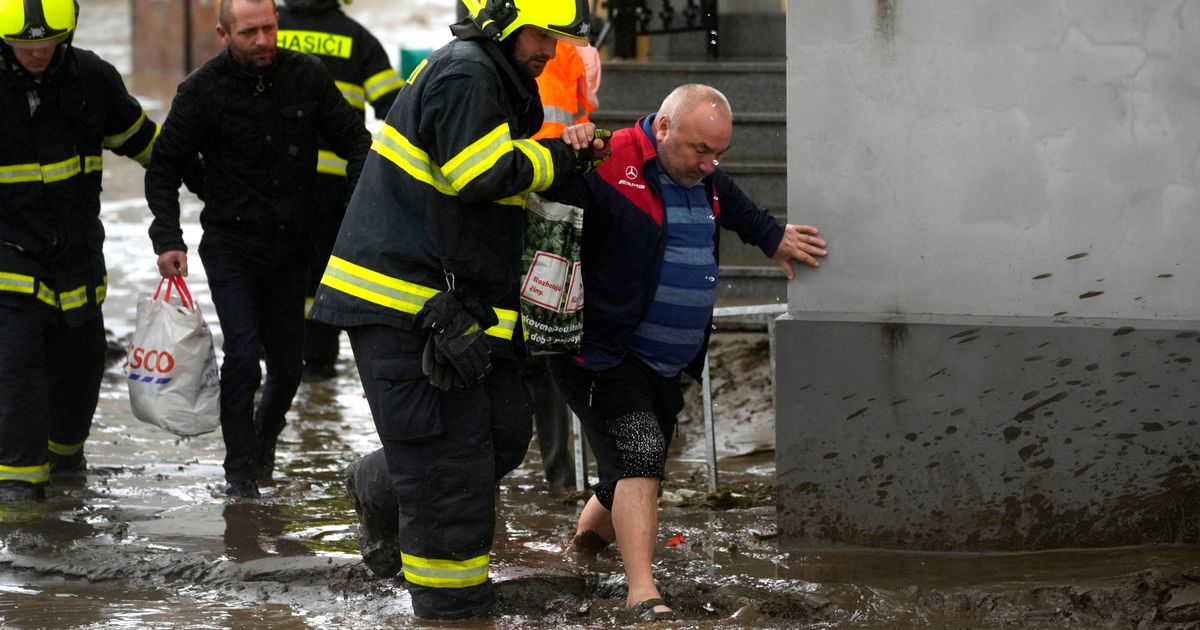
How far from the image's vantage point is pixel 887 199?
4887mm

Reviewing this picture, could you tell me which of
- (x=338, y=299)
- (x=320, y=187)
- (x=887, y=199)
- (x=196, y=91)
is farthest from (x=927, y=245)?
(x=320, y=187)

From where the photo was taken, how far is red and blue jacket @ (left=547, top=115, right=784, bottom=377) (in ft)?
15.1

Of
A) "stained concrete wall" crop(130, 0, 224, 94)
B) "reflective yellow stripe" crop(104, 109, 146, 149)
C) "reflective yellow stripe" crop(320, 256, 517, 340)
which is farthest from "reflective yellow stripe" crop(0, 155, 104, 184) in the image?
"stained concrete wall" crop(130, 0, 224, 94)

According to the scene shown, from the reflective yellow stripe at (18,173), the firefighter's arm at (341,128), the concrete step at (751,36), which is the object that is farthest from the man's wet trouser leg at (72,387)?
the concrete step at (751,36)

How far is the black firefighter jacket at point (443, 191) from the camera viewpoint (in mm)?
4094

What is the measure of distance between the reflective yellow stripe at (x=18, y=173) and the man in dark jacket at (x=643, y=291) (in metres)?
2.27

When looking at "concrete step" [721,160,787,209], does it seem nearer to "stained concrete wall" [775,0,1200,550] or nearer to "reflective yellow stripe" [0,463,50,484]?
"stained concrete wall" [775,0,1200,550]

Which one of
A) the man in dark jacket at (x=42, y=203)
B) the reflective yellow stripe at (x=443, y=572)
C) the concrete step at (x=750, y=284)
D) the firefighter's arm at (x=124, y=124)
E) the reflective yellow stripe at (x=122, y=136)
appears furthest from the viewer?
the concrete step at (x=750, y=284)

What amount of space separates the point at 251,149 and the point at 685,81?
3422 mm

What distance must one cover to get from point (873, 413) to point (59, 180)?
3.20m

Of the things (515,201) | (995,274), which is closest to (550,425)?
(515,201)

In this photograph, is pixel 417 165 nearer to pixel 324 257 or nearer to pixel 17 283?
pixel 17 283

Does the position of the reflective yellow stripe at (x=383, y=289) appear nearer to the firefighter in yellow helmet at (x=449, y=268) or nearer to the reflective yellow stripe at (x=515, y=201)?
the firefighter in yellow helmet at (x=449, y=268)

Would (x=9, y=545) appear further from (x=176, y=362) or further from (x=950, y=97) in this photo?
(x=950, y=97)
